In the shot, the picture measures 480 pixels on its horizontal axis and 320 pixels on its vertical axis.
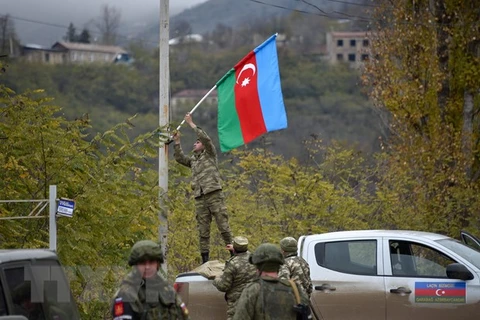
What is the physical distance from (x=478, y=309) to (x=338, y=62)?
87150 mm

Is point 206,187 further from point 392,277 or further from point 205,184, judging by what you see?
point 392,277

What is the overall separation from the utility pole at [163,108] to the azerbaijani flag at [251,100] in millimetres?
887

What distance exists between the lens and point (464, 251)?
41.2ft

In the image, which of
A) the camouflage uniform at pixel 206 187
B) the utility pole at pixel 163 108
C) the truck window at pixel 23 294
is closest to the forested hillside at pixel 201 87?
the utility pole at pixel 163 108

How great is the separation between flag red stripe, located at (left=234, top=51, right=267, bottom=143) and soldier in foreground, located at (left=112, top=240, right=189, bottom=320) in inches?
310

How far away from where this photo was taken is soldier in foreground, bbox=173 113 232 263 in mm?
13984

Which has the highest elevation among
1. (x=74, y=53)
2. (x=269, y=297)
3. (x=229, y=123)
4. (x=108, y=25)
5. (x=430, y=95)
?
(x=108, y=25)

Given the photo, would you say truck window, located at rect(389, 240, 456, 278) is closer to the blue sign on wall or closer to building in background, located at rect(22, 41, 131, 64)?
the blue sign on wall

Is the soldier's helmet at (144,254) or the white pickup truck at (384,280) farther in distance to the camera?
the white pickup truck at (384,280)

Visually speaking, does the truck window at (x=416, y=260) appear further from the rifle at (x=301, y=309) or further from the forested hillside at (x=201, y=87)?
the forested hillside at (x=201, y=87)

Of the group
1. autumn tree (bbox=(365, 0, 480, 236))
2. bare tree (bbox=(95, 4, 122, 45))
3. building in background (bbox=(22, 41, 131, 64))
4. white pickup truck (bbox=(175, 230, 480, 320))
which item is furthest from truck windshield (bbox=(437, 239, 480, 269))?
bare tree (bbox=(95, 4, 122, 45))

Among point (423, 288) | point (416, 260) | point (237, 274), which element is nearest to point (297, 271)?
point (237, 274)

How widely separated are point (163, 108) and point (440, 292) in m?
5.35

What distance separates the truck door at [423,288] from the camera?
1208cm
